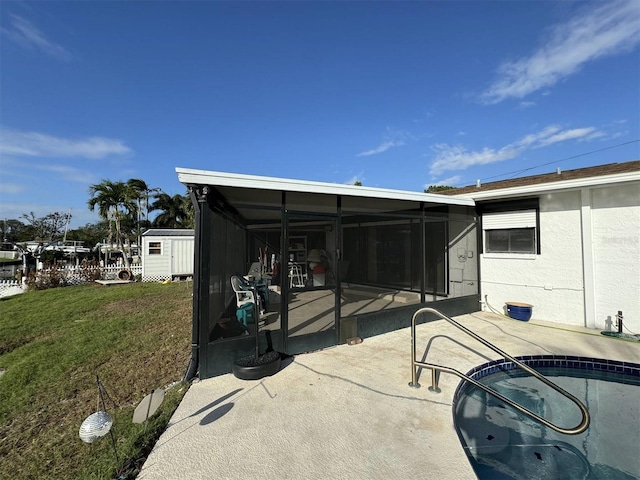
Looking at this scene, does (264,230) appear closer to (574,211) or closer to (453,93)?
(574,211)

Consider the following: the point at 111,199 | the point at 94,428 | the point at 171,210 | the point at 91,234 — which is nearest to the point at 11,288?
the point at 111,199

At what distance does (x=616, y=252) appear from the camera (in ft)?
17.1

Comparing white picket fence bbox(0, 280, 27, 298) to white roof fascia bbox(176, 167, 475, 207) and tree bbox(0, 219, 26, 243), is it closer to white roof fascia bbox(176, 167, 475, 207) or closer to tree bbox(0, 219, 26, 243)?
white roof fascia bbox(176, 167, 475, 207)

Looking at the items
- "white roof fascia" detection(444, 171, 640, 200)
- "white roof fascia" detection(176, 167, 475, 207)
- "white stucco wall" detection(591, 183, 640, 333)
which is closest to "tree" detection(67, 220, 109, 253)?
"white roof fascia" detection(176, 167, 475, 207)

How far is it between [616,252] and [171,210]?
28.4 m

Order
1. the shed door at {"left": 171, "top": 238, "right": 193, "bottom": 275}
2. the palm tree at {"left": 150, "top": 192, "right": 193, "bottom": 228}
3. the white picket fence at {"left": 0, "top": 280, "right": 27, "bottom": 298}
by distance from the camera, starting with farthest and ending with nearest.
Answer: the palm tree at {"left": 150, "top": 192, "right": 193, "bottom": 228}, the shed door at {"left": 171, "top": 238, "right": 193, "bottom": 275}, the white picket fence at {"left": 0, "top": 280, "right": 27, "bottom": 298}

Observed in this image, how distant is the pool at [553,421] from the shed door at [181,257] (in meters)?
13.5

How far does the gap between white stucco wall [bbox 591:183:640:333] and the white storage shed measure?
48.3 ft

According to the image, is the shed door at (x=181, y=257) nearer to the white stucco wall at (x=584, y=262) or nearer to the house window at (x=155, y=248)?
the house window at (x=155, y=248)

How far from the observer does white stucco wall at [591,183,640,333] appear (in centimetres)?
502

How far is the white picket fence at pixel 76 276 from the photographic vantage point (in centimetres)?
1094

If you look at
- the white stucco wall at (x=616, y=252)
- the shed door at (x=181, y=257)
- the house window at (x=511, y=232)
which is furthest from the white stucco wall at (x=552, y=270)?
Answer: the shed door at (x=181, y=257)

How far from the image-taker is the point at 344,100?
1044 centimetres

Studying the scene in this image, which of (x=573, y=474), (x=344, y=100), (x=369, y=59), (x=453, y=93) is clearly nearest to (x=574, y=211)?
(x=573, y=474)
